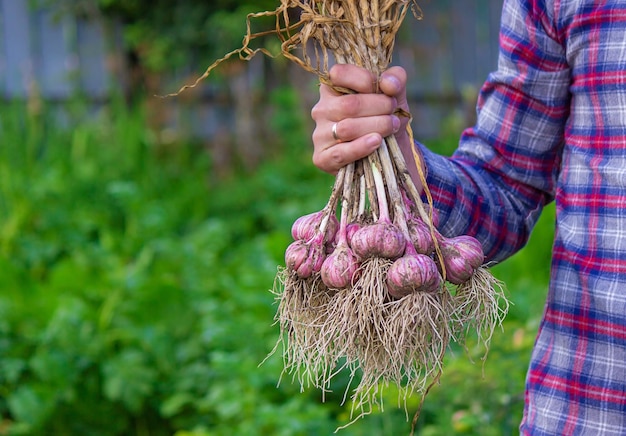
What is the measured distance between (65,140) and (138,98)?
0.93 meters

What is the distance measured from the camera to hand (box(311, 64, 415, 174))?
45.4 inches

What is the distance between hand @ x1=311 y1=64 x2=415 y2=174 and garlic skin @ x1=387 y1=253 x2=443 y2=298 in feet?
0.59

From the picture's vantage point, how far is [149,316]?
2975mm

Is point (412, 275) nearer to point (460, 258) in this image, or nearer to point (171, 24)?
point (460, 258)

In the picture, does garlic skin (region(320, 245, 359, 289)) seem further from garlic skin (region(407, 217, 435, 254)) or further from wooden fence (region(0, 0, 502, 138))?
wooden fence (region(0, 0, 502, 138))

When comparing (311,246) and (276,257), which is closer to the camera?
(311,246)

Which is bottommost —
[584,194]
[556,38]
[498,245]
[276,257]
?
[276,257]

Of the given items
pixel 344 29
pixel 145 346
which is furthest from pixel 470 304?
pixel 145 346

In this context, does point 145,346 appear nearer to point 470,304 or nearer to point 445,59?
point 470,304

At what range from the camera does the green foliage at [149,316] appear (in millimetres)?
2205

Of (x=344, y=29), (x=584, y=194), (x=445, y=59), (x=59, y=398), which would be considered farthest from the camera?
(x=445, y=59)

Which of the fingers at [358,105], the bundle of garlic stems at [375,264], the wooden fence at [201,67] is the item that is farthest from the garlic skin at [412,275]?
the wooden fence at [201,67]

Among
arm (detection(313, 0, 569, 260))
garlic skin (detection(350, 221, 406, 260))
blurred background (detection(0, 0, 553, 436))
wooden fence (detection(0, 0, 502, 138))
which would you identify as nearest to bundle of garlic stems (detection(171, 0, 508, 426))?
garlic skin (detection(350, 221, 406, 260))

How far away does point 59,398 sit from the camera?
2.76m
